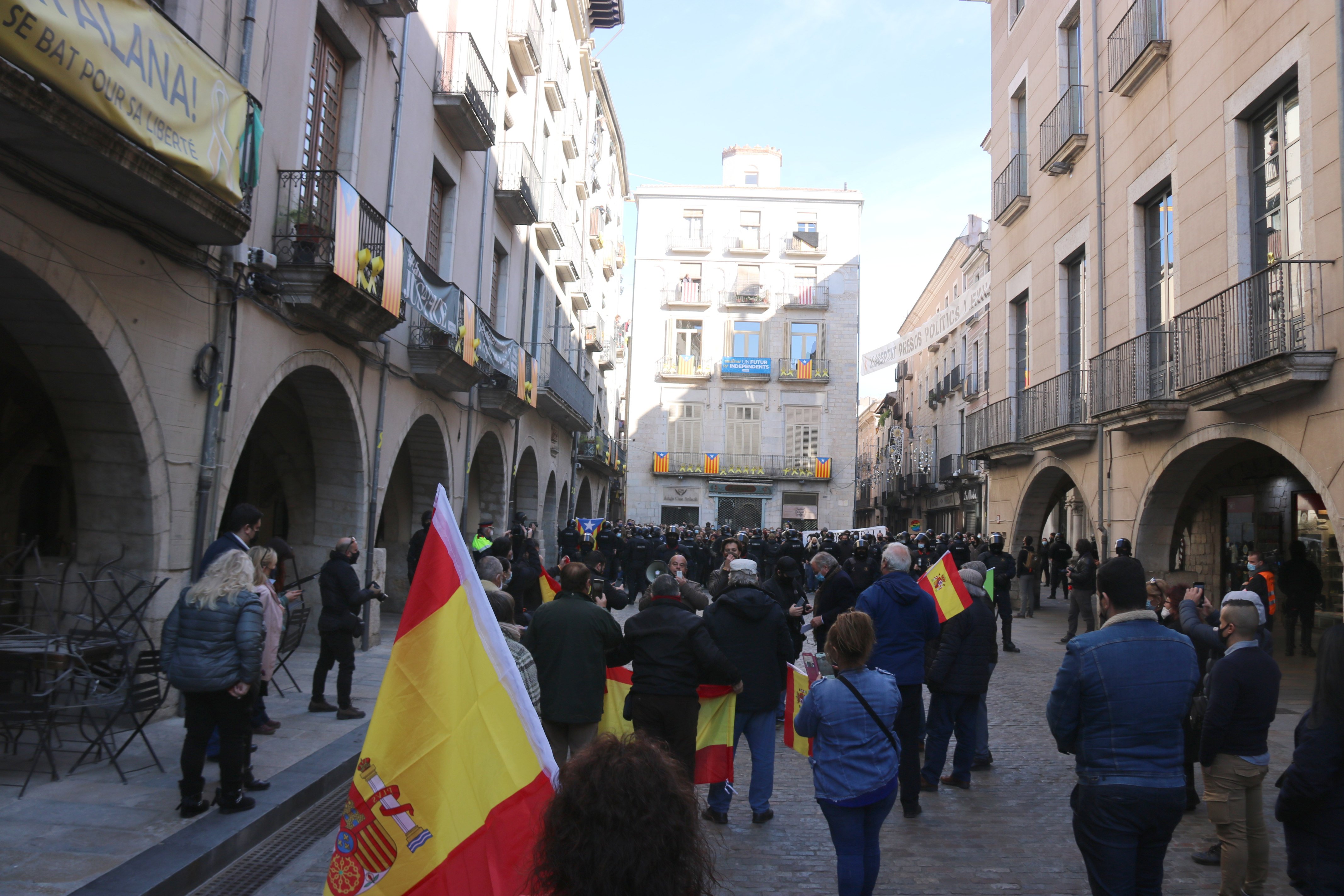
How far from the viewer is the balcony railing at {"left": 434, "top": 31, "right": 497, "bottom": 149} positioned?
1427cm

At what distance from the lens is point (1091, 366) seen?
1527cm

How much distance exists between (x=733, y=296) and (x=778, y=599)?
3721 cm

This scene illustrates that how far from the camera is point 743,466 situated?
1658 inches

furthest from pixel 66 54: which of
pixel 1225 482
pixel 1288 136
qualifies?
pixel 1225 482

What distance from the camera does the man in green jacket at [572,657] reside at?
543cm

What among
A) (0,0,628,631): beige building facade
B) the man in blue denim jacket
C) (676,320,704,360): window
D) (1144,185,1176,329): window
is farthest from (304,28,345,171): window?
(676,320,704,360): window

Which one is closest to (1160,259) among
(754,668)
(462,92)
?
(462,92)

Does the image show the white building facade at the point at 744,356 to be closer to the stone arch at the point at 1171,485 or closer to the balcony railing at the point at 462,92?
the balcony railing at the point at 462,92

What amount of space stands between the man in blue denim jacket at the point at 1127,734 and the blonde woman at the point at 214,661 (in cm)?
429

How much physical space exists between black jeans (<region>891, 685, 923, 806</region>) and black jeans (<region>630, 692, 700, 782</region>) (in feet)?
4.74

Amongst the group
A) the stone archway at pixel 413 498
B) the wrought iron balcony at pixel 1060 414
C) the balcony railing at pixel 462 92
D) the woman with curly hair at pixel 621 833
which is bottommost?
the woman with curly hair at pixel 621 833

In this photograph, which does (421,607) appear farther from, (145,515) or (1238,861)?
(145,515)

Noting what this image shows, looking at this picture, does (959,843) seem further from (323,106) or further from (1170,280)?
(1170,280)

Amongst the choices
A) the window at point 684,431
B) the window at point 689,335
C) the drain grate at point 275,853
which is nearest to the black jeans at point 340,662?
the drain grate at point 275,853
